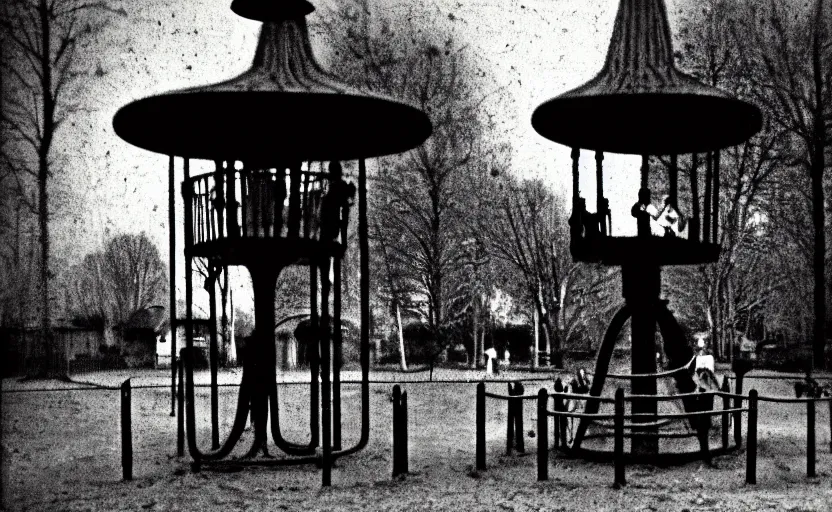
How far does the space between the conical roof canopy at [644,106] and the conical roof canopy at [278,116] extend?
1.91 m

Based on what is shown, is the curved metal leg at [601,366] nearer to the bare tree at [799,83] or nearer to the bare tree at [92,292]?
the bare tree at [799,83]

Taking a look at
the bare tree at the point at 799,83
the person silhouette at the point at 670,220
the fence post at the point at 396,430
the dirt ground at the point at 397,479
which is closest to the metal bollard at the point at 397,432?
the fence post at the point at 396,430

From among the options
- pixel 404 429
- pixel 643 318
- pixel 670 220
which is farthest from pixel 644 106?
pixel 404 429

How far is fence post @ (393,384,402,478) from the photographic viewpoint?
8719mm

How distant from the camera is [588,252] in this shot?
406 inches

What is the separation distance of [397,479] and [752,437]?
3.42m

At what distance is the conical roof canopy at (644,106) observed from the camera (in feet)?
30.7

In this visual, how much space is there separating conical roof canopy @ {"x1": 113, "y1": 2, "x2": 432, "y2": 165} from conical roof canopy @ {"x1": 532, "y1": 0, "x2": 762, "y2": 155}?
6.27 ft

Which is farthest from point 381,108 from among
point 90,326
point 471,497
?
point 90,326

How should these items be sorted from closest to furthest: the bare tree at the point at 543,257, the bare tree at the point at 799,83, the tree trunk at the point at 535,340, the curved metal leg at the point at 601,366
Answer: the curved metal leg at the point at 601,366 < the bare tree at the point at 799,83 < the bare tree at the point at 543,257 < the tree trunk at the point at 535,340

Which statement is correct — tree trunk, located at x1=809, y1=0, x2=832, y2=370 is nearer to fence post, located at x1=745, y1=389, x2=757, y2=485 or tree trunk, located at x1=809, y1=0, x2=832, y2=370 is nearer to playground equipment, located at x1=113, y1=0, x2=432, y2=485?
fence post, located at x1=745, y1=389, x2=757, y2=485

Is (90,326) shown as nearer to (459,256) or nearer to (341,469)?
(459,256)

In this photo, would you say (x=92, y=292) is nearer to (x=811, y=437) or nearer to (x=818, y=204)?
(x=818, y=204)

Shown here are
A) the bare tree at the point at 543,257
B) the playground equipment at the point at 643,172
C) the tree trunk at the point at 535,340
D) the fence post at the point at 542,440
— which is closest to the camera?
the fence post at the point at 542,440
